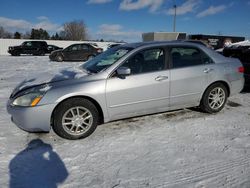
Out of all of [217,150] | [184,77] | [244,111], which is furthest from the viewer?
[244,111]

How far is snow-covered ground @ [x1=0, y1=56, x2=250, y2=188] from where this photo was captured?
8.69ft

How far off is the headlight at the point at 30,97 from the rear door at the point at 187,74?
2.25 metres

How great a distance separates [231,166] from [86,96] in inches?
90.1

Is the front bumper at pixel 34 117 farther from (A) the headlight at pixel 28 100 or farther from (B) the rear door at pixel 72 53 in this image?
(B) the rear door at pixel 72 53

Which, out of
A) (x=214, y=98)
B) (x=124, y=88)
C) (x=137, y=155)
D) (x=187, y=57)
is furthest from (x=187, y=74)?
(x=137, y=155)

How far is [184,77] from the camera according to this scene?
168 inches

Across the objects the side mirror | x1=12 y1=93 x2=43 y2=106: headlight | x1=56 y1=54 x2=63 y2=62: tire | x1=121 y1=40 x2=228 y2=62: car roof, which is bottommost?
x1=12 y1=93 x2=43 y2=106: headlight

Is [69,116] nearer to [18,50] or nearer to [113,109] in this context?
[113,109]

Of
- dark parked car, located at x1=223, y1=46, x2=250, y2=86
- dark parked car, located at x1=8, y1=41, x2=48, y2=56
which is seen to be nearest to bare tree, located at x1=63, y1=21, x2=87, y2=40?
dark parked car, located at x1=8, y1=41, x2=48, y2=56

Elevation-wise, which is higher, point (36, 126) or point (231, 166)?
point (36, 126)

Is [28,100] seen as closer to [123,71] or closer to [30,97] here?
[30,97]

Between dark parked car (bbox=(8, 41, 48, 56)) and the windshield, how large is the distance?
23.0 meters

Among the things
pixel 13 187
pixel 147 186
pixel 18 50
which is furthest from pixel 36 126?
pixel 18 50

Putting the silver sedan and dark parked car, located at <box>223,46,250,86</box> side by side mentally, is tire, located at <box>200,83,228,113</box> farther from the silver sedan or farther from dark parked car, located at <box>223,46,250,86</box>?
dark parked car, located at <box>223,46,250,86</box>
